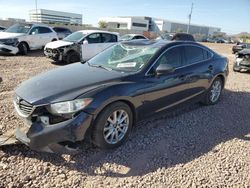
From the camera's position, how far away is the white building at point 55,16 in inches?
3757

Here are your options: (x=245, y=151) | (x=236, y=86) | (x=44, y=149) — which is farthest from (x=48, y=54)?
(x=245, y=151)

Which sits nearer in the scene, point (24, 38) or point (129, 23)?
point (24, 38)

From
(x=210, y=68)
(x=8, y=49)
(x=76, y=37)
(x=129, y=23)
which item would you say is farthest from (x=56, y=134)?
(x=129, y=23)

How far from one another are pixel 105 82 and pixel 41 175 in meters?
1.47

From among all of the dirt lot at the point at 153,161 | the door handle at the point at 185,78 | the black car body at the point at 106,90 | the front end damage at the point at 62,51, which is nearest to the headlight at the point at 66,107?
the black car body at the point at 106,90

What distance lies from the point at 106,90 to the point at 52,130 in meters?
0.87

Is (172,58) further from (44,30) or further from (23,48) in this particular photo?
(44,30)

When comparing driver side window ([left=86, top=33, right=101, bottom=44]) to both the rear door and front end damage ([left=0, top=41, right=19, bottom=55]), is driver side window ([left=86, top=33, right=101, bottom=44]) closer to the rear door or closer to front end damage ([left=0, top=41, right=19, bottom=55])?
front end damage ([left=0, top=41, right=19, bottom=55])

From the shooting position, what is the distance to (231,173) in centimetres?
324

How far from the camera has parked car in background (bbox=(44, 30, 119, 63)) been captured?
412 inches

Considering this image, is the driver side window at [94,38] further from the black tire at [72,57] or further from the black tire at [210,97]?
the black tire at [210,97]

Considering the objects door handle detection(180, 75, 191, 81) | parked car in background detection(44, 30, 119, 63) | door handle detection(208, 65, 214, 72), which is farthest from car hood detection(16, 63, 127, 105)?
parked car in background detection(44, 30, 119, 63)

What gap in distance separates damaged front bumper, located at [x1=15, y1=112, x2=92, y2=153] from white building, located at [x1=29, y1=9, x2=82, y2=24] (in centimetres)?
9481

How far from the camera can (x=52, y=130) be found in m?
3.00
